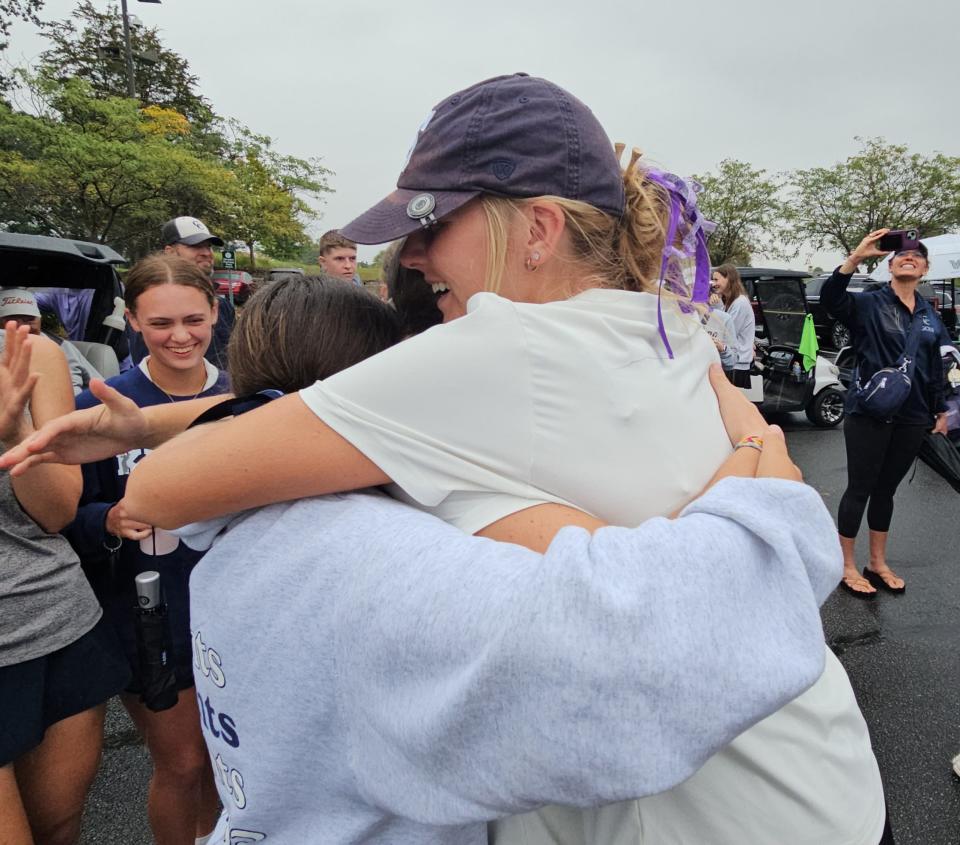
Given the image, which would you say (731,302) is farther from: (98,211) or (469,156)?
(98,211)

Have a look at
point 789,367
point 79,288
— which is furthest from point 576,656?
point 789,367

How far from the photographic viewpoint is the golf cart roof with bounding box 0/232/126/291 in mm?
2859

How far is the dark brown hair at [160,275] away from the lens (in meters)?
2.21

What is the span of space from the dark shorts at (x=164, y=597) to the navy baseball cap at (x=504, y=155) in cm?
150

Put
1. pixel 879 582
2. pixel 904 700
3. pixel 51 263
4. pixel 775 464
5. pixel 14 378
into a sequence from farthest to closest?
pixel 879 582 < pixel 51 263 < pixel 904 700 < pixel 14 378 < pixel 775 464

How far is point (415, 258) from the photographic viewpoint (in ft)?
3.21

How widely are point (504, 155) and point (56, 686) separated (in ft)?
5.57

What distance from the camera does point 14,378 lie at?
1254 mm

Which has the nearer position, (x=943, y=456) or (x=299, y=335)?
(x=299, y=335)

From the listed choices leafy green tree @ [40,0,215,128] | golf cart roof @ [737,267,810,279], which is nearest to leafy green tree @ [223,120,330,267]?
leafy green tree @ [40,0,215,128]

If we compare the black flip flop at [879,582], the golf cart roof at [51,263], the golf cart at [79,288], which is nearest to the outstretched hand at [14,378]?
the golf cart roof at [51,263]

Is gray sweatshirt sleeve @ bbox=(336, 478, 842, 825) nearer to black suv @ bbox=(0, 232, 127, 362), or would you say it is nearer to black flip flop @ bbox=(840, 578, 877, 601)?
black suv @ bbox=(0, 232, 127, 362)

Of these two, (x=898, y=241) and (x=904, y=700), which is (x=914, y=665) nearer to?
(x=904, y=700)

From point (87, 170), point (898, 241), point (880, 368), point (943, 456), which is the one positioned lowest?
point (943, 456)
